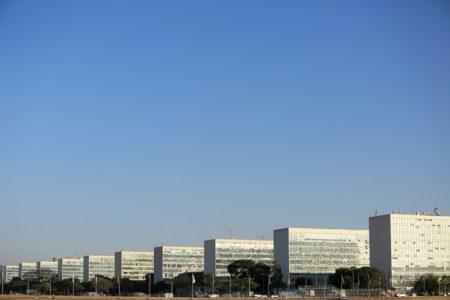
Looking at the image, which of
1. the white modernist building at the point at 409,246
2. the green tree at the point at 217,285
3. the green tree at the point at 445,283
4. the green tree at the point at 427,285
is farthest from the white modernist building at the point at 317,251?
the green tree at the point at 445,283

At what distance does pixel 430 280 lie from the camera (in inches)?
5896

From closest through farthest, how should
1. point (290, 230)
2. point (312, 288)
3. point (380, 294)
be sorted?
1. point (380, 294)
2. point (312, 288)
3. point (290, 230)

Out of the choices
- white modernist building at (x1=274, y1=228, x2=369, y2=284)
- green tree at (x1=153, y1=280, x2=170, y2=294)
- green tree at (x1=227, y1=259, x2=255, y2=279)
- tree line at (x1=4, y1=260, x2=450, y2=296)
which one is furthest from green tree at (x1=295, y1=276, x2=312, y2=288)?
green tree at (x1=153, y1=280, x2=170, y2=294)

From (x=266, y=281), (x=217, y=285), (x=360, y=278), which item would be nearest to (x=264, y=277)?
(x=266, y=281)

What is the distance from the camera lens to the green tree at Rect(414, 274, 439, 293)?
147875 mm

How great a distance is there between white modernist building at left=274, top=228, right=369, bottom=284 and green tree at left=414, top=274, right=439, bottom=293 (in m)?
29.6

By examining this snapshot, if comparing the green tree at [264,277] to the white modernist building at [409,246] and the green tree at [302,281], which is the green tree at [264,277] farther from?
the white modernist building at [409,246]

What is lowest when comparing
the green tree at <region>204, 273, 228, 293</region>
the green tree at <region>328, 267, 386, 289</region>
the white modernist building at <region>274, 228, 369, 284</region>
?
the green tree at <region>204, 273, 228, 293</region>

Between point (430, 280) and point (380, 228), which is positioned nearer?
point (430, 280)

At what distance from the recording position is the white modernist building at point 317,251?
180m

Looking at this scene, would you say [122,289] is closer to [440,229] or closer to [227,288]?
[227,288]

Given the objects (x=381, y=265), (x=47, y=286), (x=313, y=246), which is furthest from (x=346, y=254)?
(x=47, y=286)

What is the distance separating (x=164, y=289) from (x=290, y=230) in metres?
34.2

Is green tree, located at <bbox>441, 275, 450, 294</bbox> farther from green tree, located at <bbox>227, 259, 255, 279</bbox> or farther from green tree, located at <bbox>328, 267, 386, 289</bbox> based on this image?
green tree, located at <bbox>227, 259, 255, 279</bbox>
